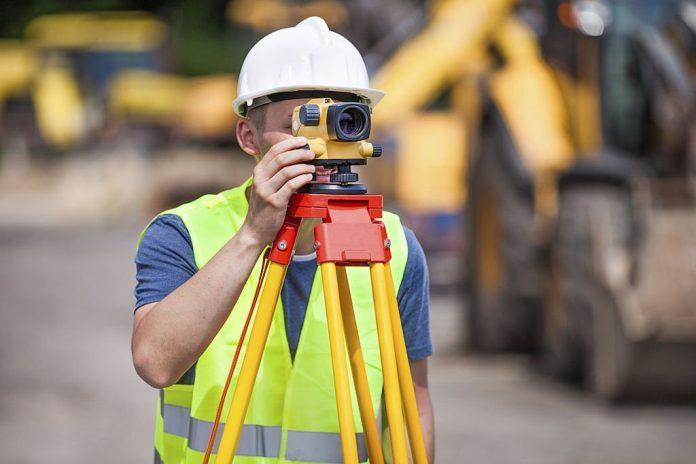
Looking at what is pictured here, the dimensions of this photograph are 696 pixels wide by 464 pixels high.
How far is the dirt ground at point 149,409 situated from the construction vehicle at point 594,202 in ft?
0.53

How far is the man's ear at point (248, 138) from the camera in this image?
80.1 inches

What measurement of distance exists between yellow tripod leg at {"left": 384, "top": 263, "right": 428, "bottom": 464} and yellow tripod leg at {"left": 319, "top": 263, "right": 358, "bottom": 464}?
0.09 metres

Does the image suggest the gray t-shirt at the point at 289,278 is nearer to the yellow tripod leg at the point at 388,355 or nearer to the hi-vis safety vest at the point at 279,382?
the hi-vis safety vest at the point at 279,382

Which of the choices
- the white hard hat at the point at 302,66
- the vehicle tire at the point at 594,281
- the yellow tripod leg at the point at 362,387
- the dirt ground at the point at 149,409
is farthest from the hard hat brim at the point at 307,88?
the vehicle tire at the point at 594,281

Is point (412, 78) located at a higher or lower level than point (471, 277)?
higher

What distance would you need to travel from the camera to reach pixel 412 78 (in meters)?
10.4

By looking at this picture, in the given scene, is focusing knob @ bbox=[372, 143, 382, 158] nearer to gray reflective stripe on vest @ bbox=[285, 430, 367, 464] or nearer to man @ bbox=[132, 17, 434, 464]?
man @ bbox=[132, 17, 434, 464]

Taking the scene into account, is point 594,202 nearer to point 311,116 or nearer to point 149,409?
point 149,409

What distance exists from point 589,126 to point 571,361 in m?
1.21

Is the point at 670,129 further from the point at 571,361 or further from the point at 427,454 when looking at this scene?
the point at 427,454

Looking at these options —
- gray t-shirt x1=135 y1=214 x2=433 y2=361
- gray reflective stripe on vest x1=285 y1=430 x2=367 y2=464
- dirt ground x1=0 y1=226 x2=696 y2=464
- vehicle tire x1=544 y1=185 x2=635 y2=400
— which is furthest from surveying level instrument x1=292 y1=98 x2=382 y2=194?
vehicle tire x1=544 y1=185 x2=635 y2=400

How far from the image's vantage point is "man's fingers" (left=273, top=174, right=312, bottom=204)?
178cm

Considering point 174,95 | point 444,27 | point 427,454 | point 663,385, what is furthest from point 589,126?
point 174,95

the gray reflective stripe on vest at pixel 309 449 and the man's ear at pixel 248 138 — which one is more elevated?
the man's ear at pixel 248 138
